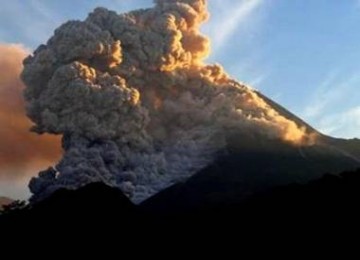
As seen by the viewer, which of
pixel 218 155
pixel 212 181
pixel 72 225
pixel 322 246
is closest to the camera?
pixel 322 246

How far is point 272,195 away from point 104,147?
8008 cm

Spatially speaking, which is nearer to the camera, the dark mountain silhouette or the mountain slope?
the dark mountain silhouette

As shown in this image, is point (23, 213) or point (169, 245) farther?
point (23, 213)

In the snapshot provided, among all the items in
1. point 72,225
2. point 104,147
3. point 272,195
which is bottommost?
point 72,225

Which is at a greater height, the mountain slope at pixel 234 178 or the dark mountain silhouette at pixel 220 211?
the mountain slope at pixel 234 178

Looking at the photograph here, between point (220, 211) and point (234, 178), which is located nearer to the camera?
point (220, 211)

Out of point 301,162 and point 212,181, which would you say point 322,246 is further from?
point 301,162

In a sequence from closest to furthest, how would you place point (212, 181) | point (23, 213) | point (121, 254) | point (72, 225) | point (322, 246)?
point (322, 246) → point (121, 254) → point (72, 225) → point (23, 213) → point (212, 181)

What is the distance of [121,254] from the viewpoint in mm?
60750

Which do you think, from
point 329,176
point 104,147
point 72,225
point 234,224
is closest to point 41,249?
point 72,225

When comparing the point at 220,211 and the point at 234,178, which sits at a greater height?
the point at 234,178

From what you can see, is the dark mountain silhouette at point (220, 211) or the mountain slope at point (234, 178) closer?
the dark mountain silhouette at point (220, 211)

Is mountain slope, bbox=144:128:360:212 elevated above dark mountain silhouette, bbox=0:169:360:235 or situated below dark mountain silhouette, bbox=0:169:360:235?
above

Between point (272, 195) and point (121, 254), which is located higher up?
point (272, 195)
